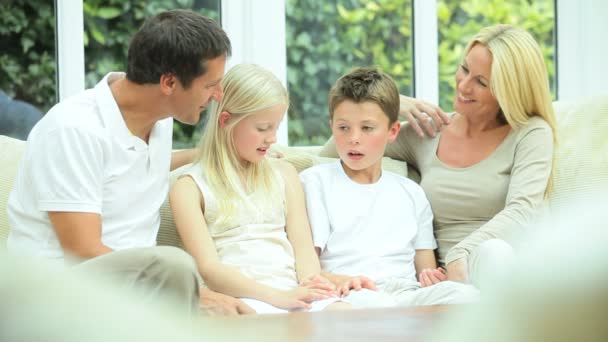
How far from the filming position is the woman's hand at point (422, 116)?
2.16m

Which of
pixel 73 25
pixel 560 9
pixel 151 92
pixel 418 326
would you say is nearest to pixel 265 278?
pixel 151 92

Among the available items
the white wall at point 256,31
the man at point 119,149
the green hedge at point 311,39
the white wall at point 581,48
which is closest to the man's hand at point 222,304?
the man at point 119,149

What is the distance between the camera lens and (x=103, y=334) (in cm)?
17

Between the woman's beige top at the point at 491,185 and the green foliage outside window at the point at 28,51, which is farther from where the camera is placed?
the green foliage outside window at the point at 28,51

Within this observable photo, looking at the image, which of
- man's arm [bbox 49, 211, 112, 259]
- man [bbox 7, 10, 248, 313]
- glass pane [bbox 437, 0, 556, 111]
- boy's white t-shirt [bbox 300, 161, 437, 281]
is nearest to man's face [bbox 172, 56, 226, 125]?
man [bbox 7, 10, 248, 313]

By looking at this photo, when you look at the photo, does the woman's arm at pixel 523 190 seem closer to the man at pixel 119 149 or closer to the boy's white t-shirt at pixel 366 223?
the boy's white t-shirt at pixel 366 223

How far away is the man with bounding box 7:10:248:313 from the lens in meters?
1.47

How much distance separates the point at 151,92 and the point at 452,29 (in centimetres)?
164

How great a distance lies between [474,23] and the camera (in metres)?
3.02

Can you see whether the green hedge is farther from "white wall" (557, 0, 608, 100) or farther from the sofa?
the sofa

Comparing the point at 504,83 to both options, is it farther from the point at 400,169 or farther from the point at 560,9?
the point at 560,9

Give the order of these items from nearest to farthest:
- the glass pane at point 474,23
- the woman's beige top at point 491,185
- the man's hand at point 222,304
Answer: the man's hand at point 222,304 → the woman's beige top at point 491,185 → the glass pane at point 474,23

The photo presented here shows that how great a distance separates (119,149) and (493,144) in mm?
990

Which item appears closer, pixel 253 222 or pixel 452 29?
pixel 253 222
